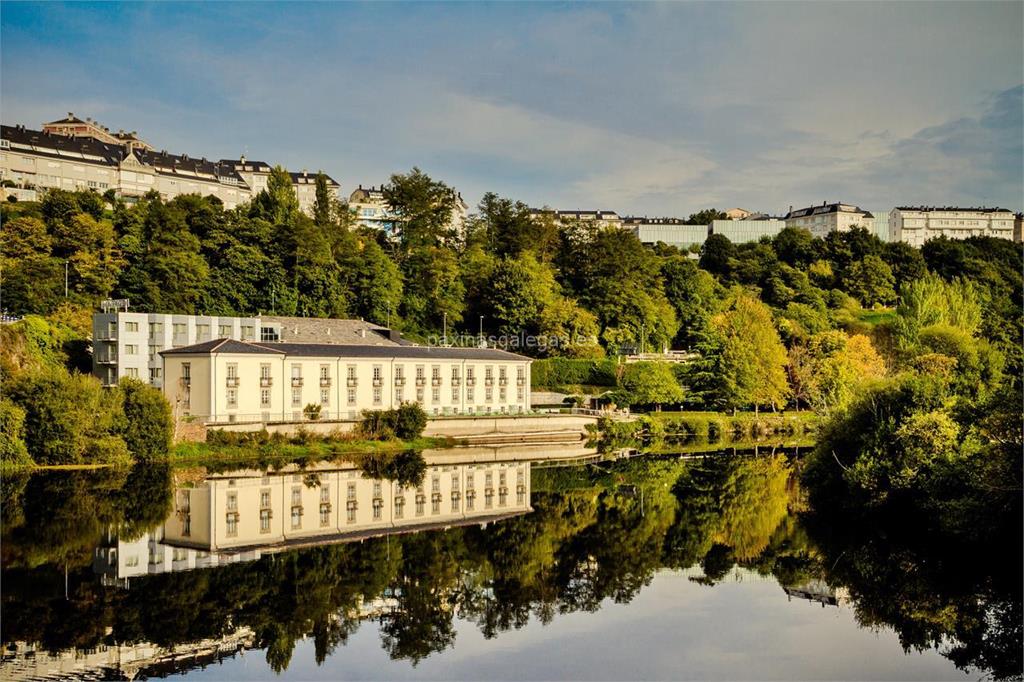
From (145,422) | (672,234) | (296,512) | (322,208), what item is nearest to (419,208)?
(322,208)

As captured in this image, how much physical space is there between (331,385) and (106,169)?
5078cm

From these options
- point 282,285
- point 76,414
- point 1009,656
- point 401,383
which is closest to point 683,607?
point 1009,656

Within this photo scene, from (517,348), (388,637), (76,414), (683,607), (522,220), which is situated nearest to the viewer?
(388,637)

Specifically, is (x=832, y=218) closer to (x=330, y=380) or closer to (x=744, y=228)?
(x=744, y=228)

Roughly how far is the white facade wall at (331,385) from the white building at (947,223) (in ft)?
315

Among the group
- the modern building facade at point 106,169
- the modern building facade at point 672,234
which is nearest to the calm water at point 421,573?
Result: the modern building facade at point 106,169

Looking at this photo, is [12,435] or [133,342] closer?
[12,435]

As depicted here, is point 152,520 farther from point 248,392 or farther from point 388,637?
point 248,392

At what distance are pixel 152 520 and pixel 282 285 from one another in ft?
113

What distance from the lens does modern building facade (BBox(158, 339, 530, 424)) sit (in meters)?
38.2

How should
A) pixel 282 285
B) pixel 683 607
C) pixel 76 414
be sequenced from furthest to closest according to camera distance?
pixel 282 285 < pixel 76 414 < pixel 683 607

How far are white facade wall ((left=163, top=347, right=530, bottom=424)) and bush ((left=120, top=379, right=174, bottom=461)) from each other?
2340mm

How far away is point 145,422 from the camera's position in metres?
34.6

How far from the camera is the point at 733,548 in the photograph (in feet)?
76.9
